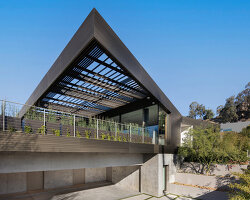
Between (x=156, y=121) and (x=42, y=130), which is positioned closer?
(x=42, y=130)

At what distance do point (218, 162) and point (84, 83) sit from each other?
9.98m

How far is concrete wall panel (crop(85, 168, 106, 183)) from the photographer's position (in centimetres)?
1562

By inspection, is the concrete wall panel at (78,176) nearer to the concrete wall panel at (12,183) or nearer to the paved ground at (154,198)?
the concrete wall panel at (12,183)

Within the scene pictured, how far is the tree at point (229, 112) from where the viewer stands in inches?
1610

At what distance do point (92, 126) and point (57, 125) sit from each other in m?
1.77

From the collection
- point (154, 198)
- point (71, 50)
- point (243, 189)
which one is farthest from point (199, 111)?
point (71, 50)

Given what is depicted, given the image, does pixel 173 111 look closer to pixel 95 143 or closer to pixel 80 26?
pixel 95 143

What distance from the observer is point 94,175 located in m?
16.0

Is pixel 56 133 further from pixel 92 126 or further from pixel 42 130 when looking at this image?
pixel 92 126

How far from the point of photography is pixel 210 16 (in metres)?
11.9

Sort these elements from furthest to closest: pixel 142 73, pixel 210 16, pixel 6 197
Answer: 1. pixel 210 16
2. pixel 6 197
3. pixel 142 73

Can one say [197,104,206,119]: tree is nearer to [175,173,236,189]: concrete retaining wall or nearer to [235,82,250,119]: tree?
[235,82,250,119]: tree

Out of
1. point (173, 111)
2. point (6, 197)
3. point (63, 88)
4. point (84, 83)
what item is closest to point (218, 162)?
point (173, 111)

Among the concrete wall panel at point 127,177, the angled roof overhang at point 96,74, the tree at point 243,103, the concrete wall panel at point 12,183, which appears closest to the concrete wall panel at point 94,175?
the concrete wall panel at point 127,177
